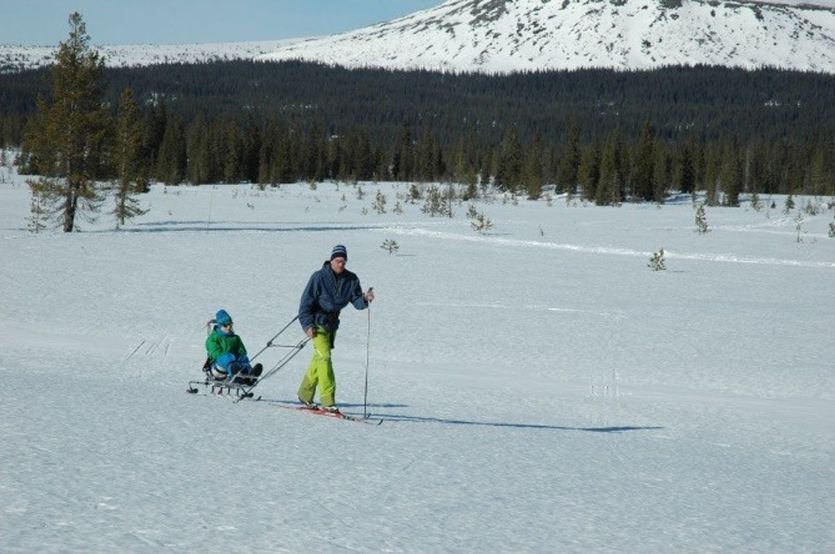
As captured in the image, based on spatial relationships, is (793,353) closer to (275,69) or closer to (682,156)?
(682,156)

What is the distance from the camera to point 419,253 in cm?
2808

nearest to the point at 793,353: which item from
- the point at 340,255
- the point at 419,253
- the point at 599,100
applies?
the point at 340,255

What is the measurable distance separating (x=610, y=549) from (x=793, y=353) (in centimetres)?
1140

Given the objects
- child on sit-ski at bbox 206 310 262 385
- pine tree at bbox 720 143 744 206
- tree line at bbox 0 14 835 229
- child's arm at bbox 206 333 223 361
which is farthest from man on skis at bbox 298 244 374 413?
pine tree at bbox 720 143 744 206

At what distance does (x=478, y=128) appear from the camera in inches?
5925

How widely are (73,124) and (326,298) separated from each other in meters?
24.7

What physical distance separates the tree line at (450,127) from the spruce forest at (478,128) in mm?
280

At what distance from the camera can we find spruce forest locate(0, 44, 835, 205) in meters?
76.6

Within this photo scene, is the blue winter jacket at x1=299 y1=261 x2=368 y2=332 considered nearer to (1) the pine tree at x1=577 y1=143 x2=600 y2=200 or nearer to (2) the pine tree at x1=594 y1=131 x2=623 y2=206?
(2) the pine tree at x1=594 y1=131 x2=623 y2=206

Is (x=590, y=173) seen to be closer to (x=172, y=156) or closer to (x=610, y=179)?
(x=610, y=179)

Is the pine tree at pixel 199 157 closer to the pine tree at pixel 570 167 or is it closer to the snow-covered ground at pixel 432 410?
the pine tree at pixel 570 167

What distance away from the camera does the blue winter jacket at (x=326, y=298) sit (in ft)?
28.2

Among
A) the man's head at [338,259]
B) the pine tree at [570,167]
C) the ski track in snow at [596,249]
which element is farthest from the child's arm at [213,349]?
the pine tree at [570,167]

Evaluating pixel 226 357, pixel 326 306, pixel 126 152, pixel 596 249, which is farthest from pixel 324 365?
pixel 126 152
